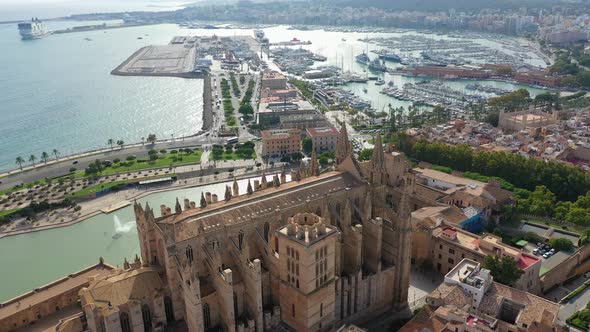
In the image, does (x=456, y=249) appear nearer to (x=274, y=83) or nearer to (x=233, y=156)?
(x=233, y=156)

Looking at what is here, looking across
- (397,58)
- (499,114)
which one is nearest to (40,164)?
(499,114)

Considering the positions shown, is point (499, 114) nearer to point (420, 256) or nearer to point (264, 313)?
point (420, 256)

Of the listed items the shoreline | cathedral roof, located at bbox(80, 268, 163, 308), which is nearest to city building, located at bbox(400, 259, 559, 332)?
cathedral roof, located at bbox(80, 268, 163, 308)

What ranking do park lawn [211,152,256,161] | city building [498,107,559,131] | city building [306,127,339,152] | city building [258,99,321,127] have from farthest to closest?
city building [258,99,321,127] → city building [498,107,559,131] → city building [306,127,339,152] → park lawn [211,152,256,161]

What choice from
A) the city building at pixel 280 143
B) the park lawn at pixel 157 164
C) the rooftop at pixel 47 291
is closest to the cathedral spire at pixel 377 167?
the rooftop at pixel 47 291

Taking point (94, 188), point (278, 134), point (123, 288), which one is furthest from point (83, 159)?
point (123, 288)

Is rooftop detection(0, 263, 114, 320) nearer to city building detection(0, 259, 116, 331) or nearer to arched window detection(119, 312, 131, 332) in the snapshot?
city building detection(0, 259, 116, 331)
